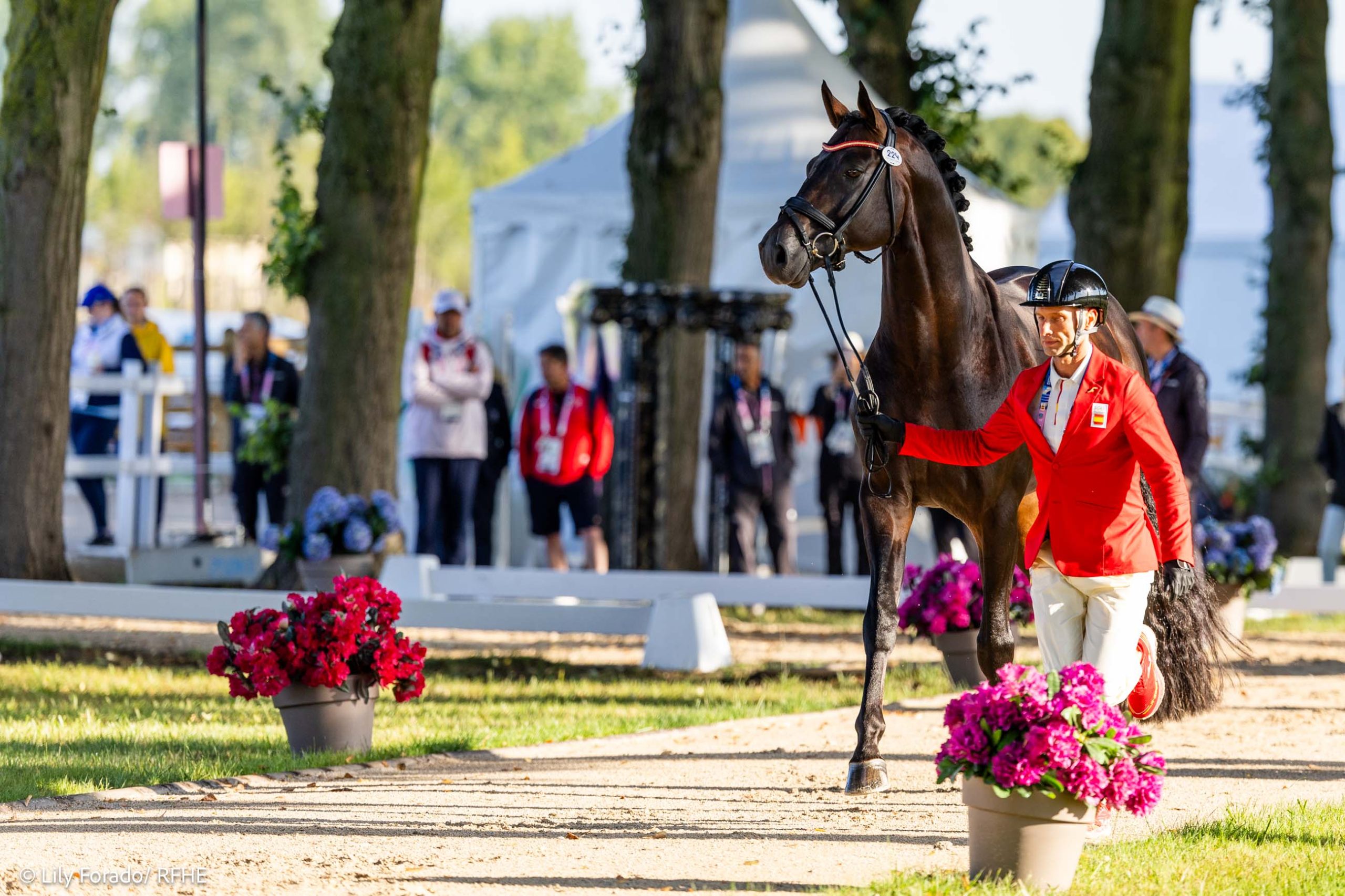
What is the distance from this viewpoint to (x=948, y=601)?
32.1 feet

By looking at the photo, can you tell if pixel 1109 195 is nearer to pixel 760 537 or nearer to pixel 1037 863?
pixel 760 537

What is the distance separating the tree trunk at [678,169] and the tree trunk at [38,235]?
13.8 feet

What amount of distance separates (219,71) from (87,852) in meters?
112

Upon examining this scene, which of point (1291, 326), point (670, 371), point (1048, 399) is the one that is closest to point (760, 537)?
point (670, 371)

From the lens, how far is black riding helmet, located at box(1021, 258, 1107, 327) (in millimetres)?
5793

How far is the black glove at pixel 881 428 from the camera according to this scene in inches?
263

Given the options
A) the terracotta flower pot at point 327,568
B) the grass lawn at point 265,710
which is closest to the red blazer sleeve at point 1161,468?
the grass lawn at point 265,710

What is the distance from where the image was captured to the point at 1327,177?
19141 millimetres

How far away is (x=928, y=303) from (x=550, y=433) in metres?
7.68

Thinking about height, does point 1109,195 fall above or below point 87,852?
above

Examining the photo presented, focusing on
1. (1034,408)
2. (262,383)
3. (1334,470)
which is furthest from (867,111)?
(1334,470)

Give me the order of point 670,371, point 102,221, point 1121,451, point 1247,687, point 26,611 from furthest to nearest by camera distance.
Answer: point 102,221 < point 670,371 < point 26,611 < point 1247,687 < point 1121,451

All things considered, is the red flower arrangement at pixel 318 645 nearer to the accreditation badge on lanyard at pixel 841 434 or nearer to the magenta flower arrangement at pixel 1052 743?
the magenta flower arrangement at pixel 1052 743

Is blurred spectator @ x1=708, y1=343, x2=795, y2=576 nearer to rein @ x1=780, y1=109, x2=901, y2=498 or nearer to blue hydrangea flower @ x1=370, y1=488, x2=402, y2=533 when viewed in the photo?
blue hydrangea flower @ x1=370, y1=488, x2=402, y2=533
